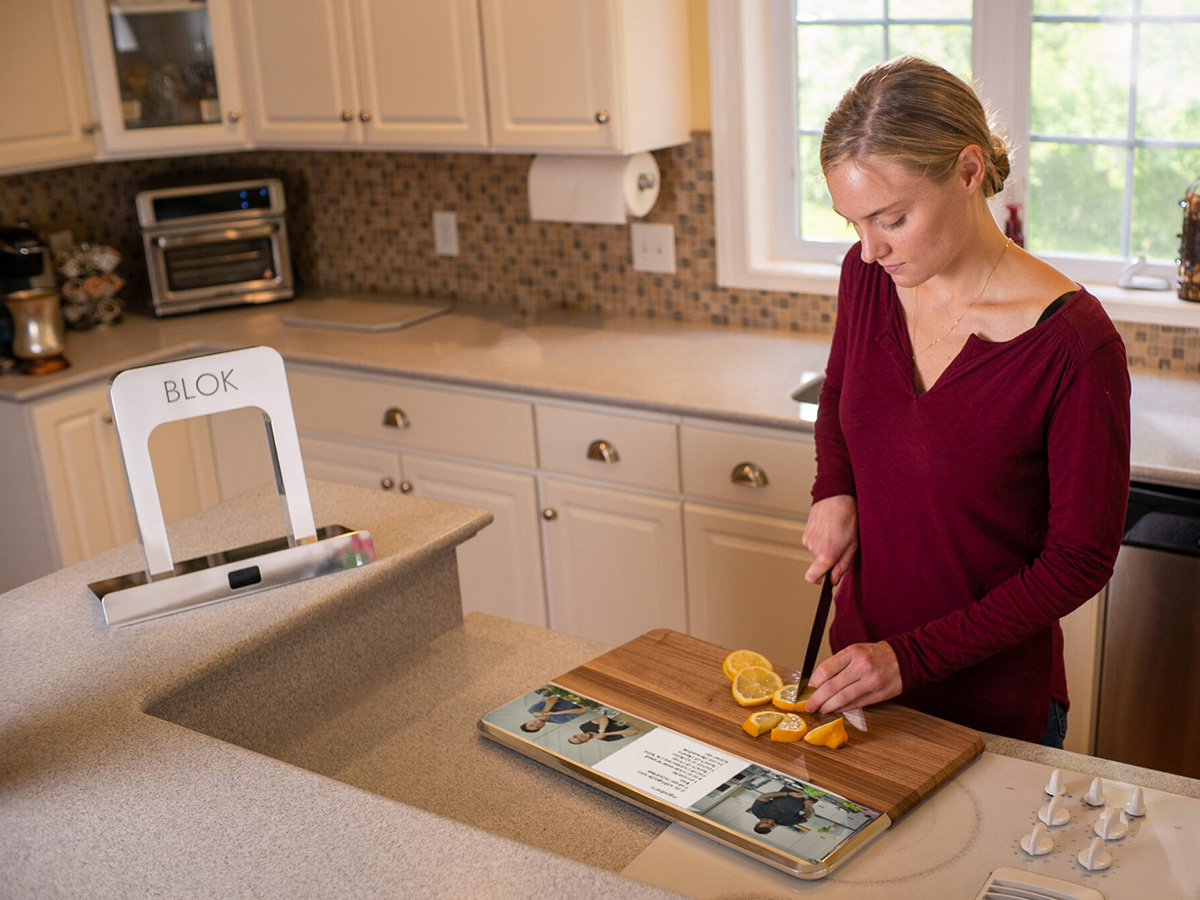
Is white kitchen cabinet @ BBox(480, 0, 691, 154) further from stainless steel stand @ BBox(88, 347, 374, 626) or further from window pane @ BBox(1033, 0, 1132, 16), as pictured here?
stainless steel stand @ BBox(88, 347, 374, 626)

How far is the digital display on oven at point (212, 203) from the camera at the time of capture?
336 centimetres

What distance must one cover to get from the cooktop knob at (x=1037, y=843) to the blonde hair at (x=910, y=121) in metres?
0.66

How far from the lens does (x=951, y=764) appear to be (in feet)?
3.93

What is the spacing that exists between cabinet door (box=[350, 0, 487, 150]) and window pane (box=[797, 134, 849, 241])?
757 mm

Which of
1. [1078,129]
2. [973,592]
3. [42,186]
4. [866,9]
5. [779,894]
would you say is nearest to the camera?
[779,894]

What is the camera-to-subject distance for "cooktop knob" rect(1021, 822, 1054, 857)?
1.06m

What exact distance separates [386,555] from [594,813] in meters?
0.50

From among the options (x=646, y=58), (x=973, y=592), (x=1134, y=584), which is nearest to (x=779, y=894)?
(x=973, y=592)

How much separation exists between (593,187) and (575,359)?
0.41 m

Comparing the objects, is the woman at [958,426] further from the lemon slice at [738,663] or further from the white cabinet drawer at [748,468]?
the white cabinet drawer at [748,468]

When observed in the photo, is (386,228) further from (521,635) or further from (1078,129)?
(521,635)

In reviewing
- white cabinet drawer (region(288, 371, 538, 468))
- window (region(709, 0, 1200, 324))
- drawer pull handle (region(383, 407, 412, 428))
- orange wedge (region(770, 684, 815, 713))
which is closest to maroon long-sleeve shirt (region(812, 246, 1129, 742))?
orange wedge (region(770, 684, 815, 713))

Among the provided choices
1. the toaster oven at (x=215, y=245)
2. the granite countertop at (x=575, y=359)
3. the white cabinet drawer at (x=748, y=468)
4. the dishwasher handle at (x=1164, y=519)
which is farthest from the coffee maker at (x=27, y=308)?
the dishwasher handle at (x=1164, y=519)

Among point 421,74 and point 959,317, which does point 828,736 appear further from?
point 421,74
